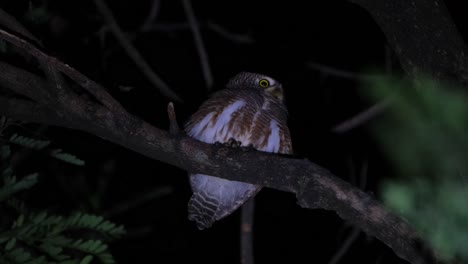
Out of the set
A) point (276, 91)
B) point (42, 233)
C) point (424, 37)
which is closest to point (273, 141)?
point (276, 91)

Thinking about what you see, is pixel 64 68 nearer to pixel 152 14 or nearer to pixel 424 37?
pixel 424 37

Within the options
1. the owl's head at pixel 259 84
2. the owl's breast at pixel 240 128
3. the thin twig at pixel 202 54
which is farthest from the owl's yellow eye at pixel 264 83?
the thin twig at pixel 202 54

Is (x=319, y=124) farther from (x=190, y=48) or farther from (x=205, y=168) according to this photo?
(x=205, y=168)

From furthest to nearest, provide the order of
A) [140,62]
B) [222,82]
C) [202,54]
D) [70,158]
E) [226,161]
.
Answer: [222,82] < [202,54] < [140,62] < [70,158] < [226,161]

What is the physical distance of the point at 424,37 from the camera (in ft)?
8.03

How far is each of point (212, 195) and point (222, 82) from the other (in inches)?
104

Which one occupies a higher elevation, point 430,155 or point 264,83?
point 264,83

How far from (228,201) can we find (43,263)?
1.74 m

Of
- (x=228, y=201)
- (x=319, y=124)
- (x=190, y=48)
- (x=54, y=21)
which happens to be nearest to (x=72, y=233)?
(x=228, y=201)

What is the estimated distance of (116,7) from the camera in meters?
6.91

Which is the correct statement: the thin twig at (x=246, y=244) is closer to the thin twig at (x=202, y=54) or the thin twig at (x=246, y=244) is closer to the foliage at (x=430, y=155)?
the thin twig at (x=202, y=54)

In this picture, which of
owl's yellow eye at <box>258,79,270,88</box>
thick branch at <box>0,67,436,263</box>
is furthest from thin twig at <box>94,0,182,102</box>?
thick branch at <box>0,67,436,263</box>

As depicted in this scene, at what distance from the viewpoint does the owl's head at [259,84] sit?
4.11 metres

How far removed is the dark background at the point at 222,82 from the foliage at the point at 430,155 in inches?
215
